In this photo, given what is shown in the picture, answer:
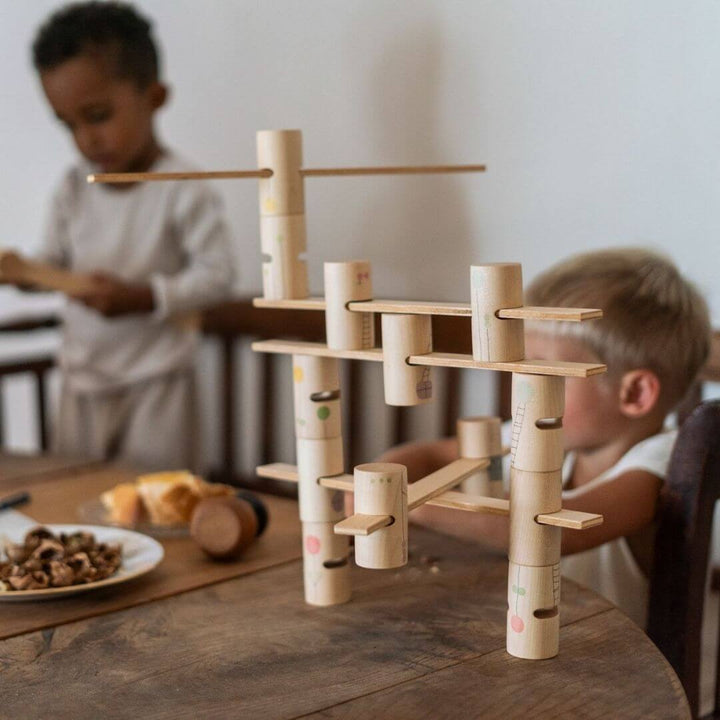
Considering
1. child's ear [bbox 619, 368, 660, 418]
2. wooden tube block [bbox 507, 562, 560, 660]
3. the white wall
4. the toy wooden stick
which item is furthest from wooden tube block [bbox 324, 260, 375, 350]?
the toy wooden stick

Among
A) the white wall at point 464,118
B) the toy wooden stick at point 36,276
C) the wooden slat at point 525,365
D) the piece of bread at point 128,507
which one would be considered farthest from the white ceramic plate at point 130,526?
the white wall at point 464,118

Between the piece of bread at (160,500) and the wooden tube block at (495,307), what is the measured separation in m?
0.51

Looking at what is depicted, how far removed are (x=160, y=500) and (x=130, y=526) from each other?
0.04m

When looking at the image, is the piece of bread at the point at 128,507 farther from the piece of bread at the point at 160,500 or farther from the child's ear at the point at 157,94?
the child's ear at the point at 157,94

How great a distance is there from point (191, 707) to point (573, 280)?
66 centimetres

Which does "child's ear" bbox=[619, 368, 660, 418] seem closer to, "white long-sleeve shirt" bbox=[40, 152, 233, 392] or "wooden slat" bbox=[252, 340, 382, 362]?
"wooden slat" bbox=[252, 340, 382, 362]

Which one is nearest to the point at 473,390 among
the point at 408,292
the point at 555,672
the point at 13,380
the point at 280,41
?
the point at 408,292

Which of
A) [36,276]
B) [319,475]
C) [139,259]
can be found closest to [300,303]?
[319,475]

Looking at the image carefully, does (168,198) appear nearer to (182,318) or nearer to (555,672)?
(182,318)


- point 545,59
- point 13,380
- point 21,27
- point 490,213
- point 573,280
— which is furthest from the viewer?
point 13,380

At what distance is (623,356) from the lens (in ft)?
3.87

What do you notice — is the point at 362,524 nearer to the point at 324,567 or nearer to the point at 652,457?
the point at 324,567

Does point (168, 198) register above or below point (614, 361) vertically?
above

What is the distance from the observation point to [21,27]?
9.04 ft
